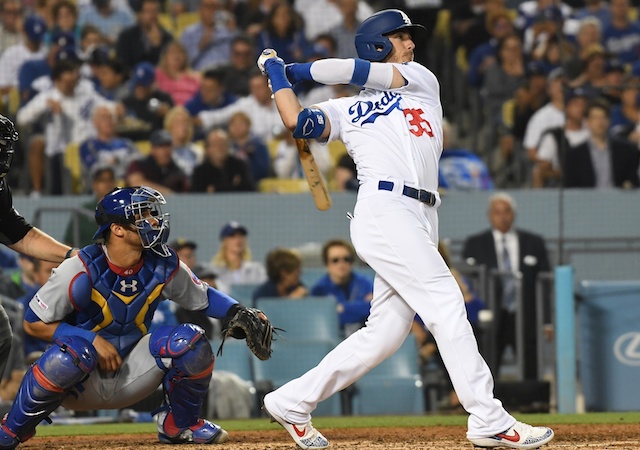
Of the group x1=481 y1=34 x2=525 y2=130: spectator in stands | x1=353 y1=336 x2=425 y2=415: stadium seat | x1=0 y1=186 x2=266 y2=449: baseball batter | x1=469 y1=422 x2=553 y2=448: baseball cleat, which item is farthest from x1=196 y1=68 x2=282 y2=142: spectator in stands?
x1=469 y1=422 x2=553 y2=448: baseball cleat

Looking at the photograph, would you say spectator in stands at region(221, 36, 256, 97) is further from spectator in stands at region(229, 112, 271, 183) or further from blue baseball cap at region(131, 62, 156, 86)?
blue baseball cap at region(131, 62, 156, 86)

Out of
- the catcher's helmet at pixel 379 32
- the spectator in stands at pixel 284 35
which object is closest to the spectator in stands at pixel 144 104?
the spectator in stands at pixel 284 35

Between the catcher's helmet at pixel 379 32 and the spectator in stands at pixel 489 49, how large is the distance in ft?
19.7

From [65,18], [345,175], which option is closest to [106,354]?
[345,175]

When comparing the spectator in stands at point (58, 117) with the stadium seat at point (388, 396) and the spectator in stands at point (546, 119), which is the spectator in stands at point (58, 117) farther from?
the spectator in stands at point (546, 119)

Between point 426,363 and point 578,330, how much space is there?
1.10 m

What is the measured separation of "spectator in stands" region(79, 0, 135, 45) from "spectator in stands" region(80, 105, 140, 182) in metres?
1.33

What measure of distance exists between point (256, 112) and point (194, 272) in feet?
7.61

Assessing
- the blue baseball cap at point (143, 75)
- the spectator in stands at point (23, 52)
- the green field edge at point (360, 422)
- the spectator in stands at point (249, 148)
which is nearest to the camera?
the green field edge at point (360, 422)

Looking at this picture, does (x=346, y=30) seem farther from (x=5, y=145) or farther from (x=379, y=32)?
(x=5, y=145)

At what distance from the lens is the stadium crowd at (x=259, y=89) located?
31.3 ft

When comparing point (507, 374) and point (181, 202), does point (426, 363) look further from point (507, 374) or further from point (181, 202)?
point (181, 202)

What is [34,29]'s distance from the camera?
10.4 m

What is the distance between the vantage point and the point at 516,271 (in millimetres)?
8617
